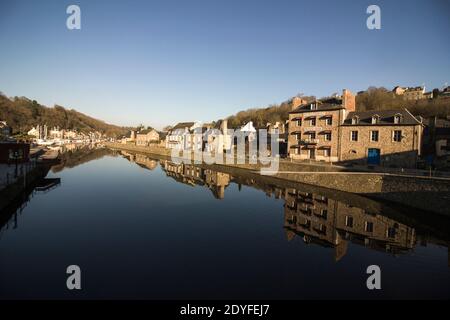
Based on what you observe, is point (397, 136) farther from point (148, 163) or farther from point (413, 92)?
point (413, 92)

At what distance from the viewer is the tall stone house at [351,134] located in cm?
2922

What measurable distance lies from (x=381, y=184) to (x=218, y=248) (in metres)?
15.9

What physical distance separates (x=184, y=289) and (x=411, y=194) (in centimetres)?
1811

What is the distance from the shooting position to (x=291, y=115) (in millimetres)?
39906

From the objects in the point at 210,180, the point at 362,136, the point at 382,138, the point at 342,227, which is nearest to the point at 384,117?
the point at 382,138

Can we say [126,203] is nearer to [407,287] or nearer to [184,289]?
[184,289]

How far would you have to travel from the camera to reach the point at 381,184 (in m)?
22.2

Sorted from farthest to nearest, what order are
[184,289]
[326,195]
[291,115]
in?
1. [291,115]
2. [326,195]
3. [184,289]

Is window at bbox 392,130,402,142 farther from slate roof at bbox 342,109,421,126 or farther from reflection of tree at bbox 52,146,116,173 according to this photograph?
reflection of tree at bbox 52,146,116,173

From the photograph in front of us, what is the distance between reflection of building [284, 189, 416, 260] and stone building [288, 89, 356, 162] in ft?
50.0

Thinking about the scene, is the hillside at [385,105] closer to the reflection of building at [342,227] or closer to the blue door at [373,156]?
the blue door at [373,156]

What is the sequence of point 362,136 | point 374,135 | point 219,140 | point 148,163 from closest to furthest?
point 374,135, point 362,136, point 148,163, point 219,140

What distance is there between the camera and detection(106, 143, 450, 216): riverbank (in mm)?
18281

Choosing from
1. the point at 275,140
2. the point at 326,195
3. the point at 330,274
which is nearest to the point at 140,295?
the point at 330,274
